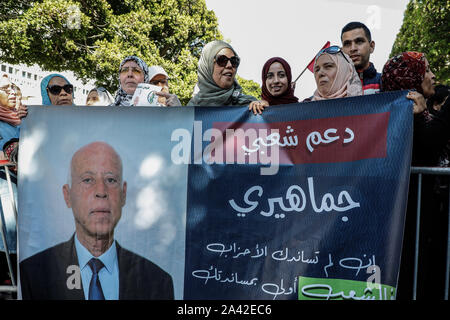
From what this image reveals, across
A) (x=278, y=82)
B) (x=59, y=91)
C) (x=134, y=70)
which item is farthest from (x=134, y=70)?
(x=278, y=82)

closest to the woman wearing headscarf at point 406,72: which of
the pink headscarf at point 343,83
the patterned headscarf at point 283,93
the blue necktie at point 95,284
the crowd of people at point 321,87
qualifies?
the crowd of people at point 321,87

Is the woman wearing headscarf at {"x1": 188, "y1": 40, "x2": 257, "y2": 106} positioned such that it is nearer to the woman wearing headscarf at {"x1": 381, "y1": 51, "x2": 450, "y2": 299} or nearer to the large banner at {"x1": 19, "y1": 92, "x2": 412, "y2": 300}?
the large banner at {"x1": 19, "y1": 92, "x2": 412, "y2": 300}

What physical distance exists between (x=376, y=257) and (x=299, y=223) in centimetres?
52

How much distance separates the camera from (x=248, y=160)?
2.53m

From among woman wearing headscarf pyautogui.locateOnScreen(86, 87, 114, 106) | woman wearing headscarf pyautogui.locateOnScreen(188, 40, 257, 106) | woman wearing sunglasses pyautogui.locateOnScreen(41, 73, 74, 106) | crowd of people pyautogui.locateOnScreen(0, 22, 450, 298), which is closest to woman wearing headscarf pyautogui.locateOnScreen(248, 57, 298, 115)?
crowd of people pyautogui.locateOnScreen(0, 22, 450, 298)

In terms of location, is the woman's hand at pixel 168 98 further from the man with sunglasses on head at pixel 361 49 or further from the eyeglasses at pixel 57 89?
the man with sunglasses on head at pixel 361 49

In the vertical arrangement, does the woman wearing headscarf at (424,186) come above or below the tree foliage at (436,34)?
below

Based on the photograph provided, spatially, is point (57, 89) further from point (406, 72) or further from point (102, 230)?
point (406, 72)

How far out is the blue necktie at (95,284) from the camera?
99.5 inches

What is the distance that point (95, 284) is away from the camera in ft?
8.33

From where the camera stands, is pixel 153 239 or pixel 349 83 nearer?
pixel 153 239

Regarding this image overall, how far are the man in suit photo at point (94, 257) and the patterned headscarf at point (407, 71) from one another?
6.80ft
